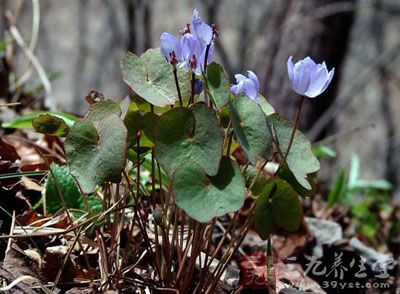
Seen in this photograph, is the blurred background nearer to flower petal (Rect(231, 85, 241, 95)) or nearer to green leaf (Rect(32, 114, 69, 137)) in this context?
green leaf (Rect(32, 114, 69, 137))

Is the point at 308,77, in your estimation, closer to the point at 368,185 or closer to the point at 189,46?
the point at 189,46

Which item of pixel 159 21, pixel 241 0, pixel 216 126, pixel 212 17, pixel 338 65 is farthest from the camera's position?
pixel 159 21

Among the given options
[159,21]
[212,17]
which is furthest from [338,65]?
[159,21]

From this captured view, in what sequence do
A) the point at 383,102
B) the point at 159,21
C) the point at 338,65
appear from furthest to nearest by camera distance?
1. the point at 159,21
2. the point at 383,102
3. the point at 338,65

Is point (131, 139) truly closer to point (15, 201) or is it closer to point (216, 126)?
point (216, 126)

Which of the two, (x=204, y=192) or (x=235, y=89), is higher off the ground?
(x=235, y=89)

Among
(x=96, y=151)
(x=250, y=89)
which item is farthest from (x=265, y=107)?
(x=96, y=151)
